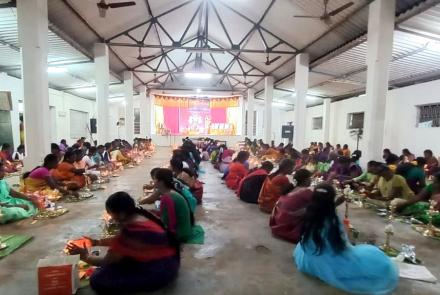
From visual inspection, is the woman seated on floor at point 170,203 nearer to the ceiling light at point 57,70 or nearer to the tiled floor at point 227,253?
the tiled floor at point 227,253

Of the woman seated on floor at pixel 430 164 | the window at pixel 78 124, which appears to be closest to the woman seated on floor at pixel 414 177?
the woman seated on floor at pixel 430 164

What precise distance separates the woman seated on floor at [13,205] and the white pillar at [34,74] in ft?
8.59

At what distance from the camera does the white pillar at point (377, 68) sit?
6.61 m

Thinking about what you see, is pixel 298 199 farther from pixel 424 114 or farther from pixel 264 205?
pixel 424 114

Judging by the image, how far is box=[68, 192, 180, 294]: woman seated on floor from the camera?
7.72ft

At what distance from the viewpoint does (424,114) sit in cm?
1127

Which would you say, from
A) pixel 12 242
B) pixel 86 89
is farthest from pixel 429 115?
pixel 86 89

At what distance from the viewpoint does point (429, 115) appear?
10992 millimetres

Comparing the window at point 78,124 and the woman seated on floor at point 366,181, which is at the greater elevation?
the window at point 78,124

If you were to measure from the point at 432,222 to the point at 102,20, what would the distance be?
939 centimetres

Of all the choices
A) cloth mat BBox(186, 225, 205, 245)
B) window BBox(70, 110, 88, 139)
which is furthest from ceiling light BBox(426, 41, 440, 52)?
window BBox(70, 110, 88, 139)

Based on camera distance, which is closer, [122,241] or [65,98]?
[122,241]

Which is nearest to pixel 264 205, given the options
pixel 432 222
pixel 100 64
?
pixel 432 222

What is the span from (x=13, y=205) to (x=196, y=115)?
18193 millimetres
